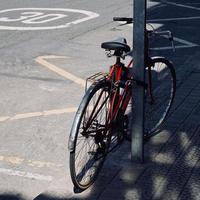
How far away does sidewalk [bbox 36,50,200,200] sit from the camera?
4.30 metres

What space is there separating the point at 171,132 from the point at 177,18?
28.9ft

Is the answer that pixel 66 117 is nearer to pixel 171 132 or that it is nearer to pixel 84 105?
pixel 171 132

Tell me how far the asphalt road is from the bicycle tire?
295mm

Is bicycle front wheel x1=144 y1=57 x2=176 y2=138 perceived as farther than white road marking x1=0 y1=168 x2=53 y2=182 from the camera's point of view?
Yes

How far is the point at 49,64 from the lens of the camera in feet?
30.6

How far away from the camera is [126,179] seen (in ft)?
14.8

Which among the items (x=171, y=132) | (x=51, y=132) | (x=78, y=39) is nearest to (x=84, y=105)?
(x=171, y=132)

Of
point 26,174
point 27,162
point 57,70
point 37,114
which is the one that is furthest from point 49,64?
point 26,174

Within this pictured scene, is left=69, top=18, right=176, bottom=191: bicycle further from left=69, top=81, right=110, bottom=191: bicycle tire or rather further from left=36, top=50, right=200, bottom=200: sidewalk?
left=36, top=50, right=200, bottom=200: sidewalk

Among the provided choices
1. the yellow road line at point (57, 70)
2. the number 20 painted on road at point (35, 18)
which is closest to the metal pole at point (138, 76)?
the yellow road line at point (57, 70)

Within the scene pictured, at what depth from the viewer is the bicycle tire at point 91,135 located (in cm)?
423

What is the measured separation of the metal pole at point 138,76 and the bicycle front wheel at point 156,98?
644 millimetres

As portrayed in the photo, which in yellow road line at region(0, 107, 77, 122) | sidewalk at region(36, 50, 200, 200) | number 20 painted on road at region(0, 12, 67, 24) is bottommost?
yellow road line at region(0, 107, 77, 122)

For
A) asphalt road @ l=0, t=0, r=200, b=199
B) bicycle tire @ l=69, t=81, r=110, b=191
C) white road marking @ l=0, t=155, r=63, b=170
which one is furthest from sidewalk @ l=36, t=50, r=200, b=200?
white road marking @ l=0, t=155, r=63, b=170
